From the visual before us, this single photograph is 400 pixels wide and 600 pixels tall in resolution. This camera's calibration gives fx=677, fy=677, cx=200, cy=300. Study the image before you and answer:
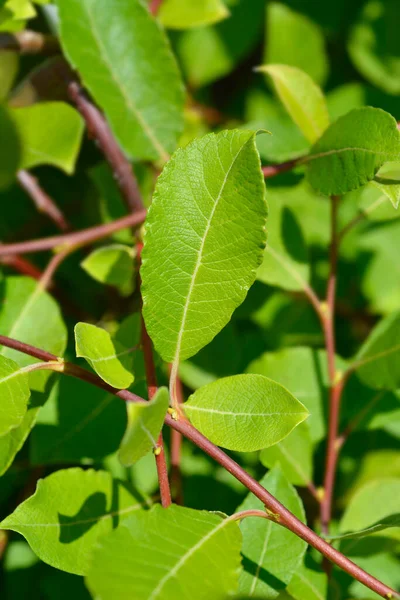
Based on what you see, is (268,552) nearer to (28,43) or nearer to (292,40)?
(28,43)

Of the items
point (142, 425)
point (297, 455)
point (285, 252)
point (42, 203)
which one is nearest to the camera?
point (142, 425)

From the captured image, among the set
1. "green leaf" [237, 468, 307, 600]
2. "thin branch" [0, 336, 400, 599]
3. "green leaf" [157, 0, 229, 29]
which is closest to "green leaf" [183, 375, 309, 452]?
"thin branch" [0, 336, 400, 599]

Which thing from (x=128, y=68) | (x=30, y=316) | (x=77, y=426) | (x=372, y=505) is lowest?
(x=372, y=505)

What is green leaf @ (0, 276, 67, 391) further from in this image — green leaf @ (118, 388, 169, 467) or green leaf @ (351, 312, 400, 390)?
green leaf @ (351, 312, 400, 390)

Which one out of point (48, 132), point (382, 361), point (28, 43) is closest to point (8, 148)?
point (48, 132)

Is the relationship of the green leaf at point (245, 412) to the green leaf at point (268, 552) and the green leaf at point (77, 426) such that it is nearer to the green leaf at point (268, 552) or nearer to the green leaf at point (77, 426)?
the green leaf at point (268, 552)

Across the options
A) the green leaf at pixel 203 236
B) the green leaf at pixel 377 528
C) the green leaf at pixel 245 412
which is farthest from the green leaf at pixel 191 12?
the green leaf at pixel 377 528
